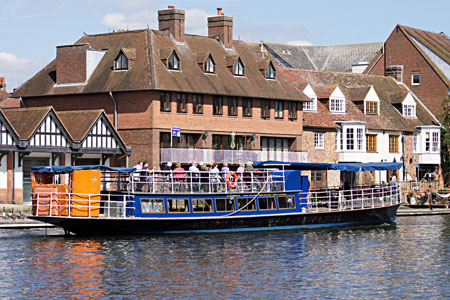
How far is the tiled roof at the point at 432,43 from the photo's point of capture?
87.9 metres

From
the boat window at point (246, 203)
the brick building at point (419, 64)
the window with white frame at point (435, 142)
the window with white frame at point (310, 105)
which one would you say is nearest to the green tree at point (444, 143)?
the window with white frame at point (435, 142)

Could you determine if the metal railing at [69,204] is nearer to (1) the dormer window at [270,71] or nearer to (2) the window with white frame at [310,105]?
(1) the dormer window at [270,71]

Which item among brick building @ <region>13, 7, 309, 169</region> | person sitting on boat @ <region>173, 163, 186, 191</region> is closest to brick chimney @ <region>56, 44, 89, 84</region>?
brick building @ <region>13, 7, 309, 169</region>

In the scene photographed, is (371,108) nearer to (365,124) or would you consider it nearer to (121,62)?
(365,124)

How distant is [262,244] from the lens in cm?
4247

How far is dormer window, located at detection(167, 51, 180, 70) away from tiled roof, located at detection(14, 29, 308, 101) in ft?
Answer: 1.08

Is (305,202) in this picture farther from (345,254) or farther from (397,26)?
(397,26)

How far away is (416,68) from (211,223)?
4771cm

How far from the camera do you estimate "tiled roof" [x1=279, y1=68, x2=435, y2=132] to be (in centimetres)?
7931

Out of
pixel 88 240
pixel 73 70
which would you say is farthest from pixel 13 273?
pixel 73 70

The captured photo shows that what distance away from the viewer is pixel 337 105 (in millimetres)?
79188

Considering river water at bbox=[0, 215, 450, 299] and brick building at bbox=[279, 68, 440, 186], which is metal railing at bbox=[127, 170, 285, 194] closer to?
river water at bbox=[0, 215, 450, 299]

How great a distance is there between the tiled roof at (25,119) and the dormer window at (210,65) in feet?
48.3

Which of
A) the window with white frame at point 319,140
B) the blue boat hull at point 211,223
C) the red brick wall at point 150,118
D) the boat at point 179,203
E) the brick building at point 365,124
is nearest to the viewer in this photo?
the boat at point 179,203
